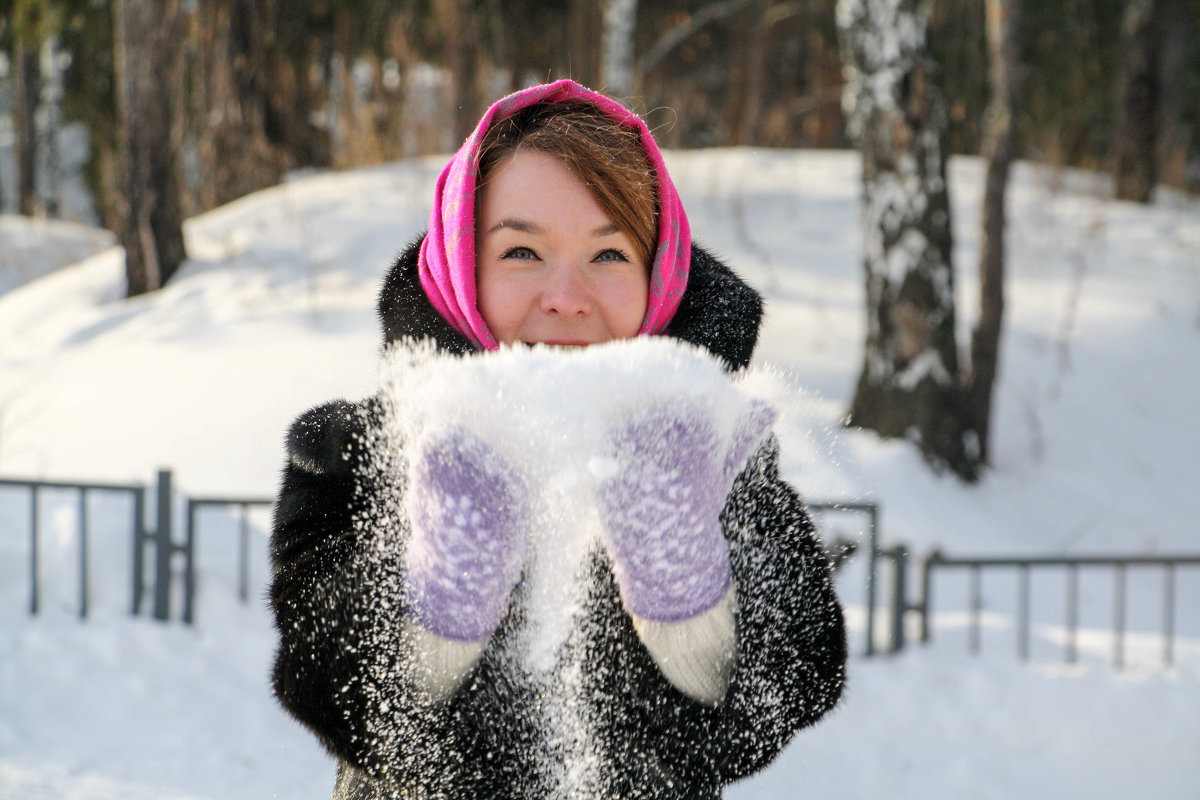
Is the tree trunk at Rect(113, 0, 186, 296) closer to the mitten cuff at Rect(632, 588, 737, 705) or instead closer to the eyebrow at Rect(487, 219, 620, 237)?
the eyebrow at Rect(487, 219, 620, 237)

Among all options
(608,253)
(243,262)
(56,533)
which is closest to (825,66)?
(243,262)

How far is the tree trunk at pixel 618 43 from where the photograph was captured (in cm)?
1105

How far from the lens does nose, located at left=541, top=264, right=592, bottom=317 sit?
52.6 inches

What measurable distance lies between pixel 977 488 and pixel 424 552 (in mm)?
6031

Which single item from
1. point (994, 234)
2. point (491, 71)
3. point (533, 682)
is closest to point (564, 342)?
point (533, 682)

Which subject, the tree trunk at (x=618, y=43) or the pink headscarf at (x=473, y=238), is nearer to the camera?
the pink headscarf at (x=473, y=238)

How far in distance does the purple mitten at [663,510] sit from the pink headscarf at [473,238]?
370mm

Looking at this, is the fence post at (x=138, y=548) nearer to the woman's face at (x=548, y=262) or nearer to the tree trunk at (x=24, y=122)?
the woman's face at (x=548, y=262)

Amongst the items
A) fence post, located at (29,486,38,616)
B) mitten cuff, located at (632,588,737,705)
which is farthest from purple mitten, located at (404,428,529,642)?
fence post, located at (29,486,38,616)

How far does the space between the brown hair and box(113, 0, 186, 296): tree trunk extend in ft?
25.5

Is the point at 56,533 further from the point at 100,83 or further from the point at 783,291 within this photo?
the point at 100,83

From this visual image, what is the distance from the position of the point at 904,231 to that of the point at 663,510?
5725 mm

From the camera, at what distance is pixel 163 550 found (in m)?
4.50

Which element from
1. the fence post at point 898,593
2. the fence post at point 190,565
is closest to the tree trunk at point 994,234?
the fence post at point 898,593
